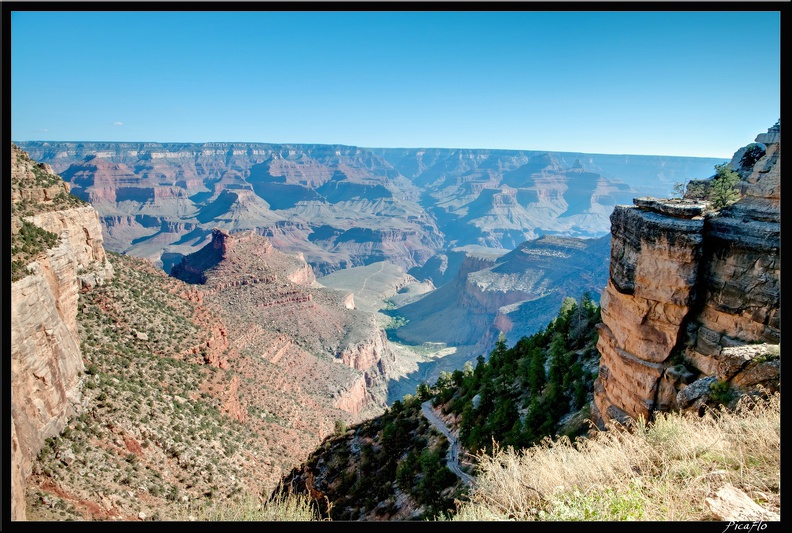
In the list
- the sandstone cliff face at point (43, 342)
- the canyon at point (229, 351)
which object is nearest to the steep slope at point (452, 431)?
the canyon at point (229, 351)

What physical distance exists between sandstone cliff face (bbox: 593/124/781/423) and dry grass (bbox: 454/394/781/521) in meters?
2.63

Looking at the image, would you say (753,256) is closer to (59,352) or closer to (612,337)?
(612,337)

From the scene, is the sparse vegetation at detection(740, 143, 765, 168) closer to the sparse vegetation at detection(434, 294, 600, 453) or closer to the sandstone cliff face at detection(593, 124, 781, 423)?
the sandstone cliff face at detection(593, 124, 781, 423)

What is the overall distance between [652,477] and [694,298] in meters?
6.57

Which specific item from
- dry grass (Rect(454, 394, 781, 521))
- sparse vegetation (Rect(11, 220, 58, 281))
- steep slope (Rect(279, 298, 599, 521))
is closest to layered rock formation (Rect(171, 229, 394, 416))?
steep slope (Rect(279, 298, 599, 521))

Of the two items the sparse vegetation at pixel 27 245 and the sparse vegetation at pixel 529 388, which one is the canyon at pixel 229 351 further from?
the sparse vegetation at pixel 529 388

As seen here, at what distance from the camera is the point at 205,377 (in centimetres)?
2564

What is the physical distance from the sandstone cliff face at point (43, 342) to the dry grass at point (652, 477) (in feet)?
19.9

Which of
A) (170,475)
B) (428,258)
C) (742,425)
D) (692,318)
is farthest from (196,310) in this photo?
(428,258)

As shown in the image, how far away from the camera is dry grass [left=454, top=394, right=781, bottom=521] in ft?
16.6

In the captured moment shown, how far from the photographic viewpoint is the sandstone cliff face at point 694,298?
9.77 m

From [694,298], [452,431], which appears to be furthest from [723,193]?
[452,431]

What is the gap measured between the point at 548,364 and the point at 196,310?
873 inches

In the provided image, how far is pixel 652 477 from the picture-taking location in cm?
592
